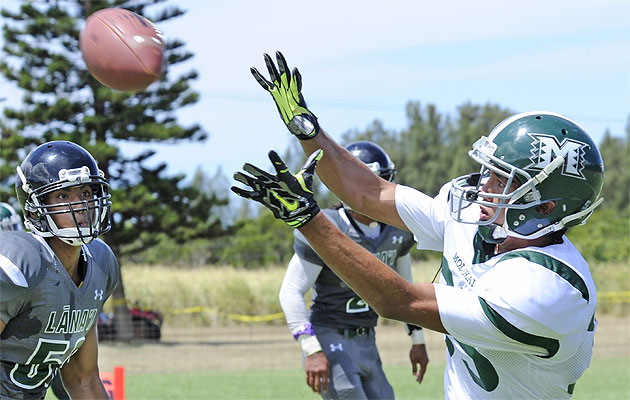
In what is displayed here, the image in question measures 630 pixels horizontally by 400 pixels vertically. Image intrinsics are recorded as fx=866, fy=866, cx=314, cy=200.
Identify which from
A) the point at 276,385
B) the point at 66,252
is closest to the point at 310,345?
the point at 66,252

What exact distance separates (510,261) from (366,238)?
103 inches

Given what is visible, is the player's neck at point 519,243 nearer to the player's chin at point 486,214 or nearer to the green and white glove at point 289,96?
the player's chin at point 486,214

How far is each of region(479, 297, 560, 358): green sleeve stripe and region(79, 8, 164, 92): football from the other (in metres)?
2.61

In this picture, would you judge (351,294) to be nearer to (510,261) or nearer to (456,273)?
(456,273)

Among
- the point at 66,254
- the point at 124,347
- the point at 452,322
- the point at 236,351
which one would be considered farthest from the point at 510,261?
the point at 124,347

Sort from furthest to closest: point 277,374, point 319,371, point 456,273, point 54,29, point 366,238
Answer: point 54,29 → point 277,374 → point 366,238 → point 319,371 → point 456,273

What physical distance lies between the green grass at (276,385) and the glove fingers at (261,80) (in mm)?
6560

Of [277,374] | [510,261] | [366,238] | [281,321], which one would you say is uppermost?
[510,261]

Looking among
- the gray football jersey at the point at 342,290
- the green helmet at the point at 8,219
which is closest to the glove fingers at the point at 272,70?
the gray football jersey at the point at 342,290

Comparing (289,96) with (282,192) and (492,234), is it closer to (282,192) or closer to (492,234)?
(282,192)

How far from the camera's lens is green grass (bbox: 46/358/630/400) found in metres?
9.88

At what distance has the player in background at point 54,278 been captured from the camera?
3.78 metres

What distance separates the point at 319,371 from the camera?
5328mm

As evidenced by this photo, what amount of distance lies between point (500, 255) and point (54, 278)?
1.97 m
